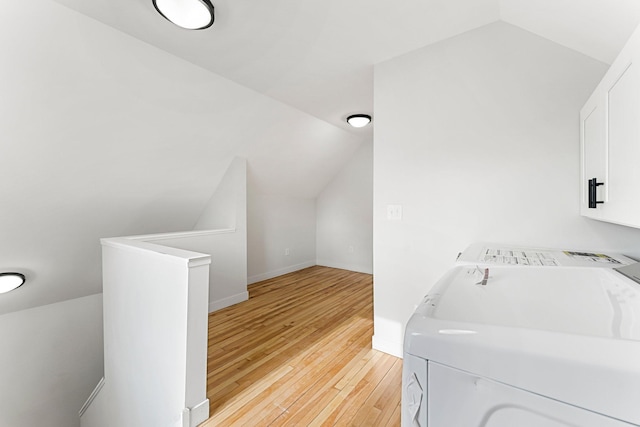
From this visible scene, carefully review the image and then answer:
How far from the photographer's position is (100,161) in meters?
2.33

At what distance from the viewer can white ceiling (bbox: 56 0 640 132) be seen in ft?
4.29

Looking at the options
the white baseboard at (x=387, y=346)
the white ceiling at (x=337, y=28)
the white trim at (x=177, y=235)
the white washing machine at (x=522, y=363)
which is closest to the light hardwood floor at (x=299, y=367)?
the white baseboard at (x=387, y=346)

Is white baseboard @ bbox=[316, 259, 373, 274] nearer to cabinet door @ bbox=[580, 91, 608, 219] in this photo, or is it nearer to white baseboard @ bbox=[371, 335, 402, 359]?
white baseboard @ bbox=[371, 335, 402, 359]

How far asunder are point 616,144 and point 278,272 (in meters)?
4.28

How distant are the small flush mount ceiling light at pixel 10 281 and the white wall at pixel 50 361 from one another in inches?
23.5

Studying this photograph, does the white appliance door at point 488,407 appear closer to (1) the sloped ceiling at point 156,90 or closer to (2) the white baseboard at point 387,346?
(1) the sloped ceiling at point 156,90

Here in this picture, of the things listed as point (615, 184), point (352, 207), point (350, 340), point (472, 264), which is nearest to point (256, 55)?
point (472, 264)

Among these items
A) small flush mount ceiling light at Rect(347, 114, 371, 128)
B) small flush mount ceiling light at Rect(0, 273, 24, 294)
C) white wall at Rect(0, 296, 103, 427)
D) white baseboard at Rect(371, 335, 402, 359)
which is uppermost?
small flush mount ceiling light at Rect(347, 114, 371, 128)

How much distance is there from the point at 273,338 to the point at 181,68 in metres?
2.44

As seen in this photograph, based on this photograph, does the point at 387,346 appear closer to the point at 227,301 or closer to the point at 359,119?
the point at 227,301

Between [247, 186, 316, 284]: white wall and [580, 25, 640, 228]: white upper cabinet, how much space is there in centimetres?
367

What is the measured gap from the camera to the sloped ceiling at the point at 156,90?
1.58m

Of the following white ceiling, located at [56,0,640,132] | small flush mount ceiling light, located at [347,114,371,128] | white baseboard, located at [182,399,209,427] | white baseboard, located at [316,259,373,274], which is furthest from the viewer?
white baseboard, located at [316,259,373,274]

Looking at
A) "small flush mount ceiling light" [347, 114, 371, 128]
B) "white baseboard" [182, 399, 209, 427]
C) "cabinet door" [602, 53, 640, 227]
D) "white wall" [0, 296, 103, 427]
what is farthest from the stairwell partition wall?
"small flush mount ceiling light" [347, 114, 371, 128]
